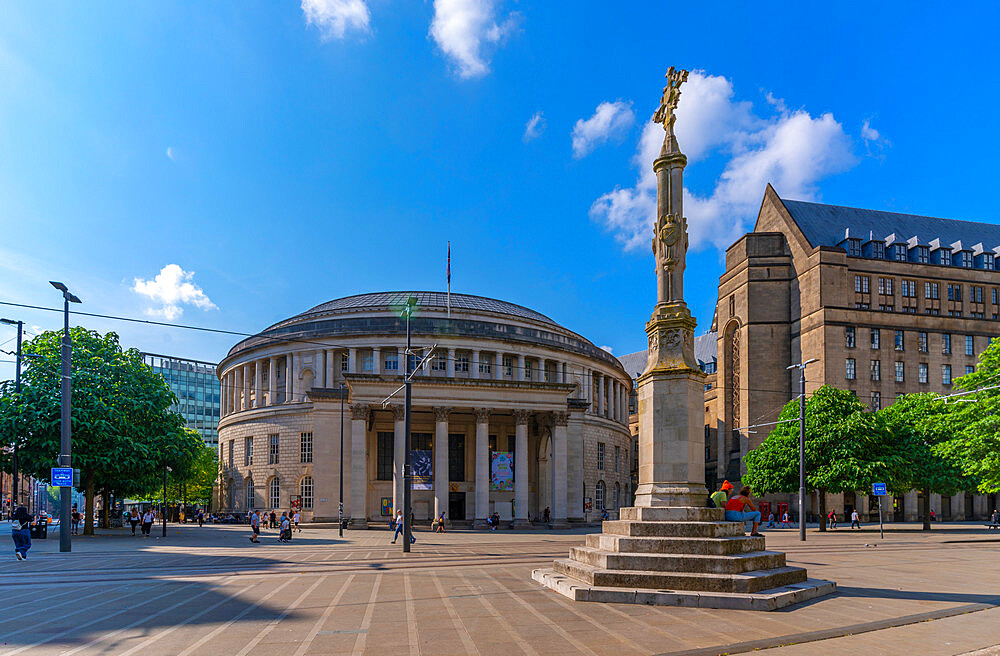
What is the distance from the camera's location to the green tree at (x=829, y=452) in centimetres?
5422

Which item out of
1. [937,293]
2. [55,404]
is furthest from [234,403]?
[937,293]

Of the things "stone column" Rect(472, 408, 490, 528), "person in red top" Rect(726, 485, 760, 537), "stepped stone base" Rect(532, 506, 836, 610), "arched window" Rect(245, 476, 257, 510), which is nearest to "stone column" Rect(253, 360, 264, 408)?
"arched window" Rect(245, 476, 257, 510)

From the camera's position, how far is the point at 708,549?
1547 cm

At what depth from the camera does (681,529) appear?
52.4ft

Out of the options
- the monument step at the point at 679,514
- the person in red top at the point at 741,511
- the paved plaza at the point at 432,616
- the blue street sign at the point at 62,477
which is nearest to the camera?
the paved plaza at the point at 432,616

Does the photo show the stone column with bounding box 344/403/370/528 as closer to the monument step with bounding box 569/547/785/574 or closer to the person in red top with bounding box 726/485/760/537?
the person in red top with bounding box 726/485/760/537

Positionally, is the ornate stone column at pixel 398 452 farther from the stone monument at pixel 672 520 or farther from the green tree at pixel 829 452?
the stone monument at pixel 672 520

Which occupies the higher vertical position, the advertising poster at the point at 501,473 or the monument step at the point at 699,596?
the monument step at the point at 699,596

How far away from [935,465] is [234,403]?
6772 cm

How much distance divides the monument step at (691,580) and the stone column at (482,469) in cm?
4403

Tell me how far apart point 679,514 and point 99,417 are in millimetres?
37336

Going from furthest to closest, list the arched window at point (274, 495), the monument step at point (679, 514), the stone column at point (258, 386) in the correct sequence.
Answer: the stone column at point (258, 386)
the arched window at point (274, 495)
the monument step at point (679, 514)

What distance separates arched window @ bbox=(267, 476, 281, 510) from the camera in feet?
226

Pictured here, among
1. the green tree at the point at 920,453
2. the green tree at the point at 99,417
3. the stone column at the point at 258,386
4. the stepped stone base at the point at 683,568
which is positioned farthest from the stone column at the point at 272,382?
the stepped stone base at the point at 683,568
